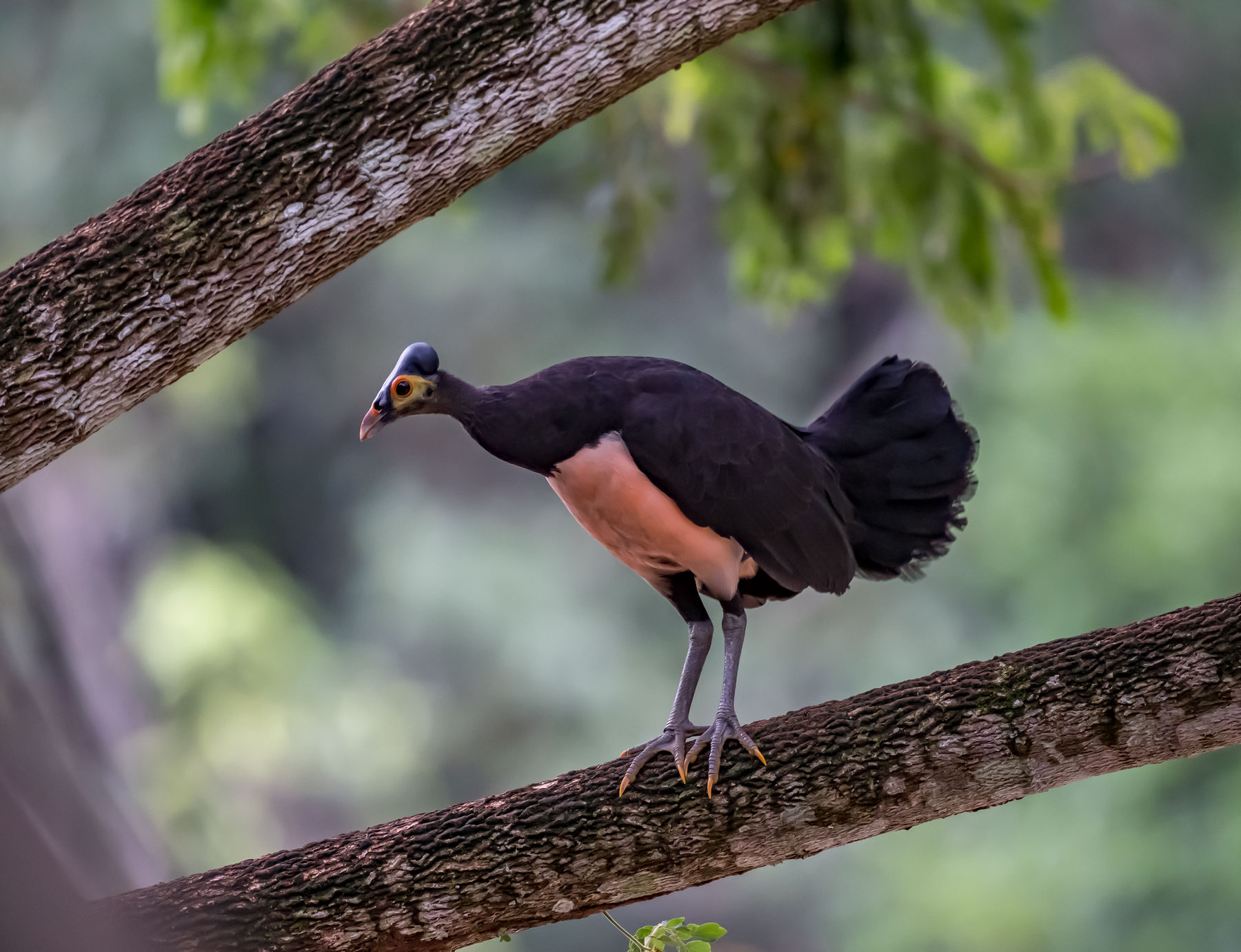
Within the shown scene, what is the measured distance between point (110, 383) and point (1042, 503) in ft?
24.1

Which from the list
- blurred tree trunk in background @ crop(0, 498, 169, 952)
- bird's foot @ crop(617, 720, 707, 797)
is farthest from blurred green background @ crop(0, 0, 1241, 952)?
blurred tree trunk in background @ crop(0, 498, 169, 952)

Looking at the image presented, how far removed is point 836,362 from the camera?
11.6 metres

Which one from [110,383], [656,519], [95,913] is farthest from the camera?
[656,519]

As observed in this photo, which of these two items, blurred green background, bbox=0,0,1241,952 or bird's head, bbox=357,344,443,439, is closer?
bird's head, bbox=357,344,443,439

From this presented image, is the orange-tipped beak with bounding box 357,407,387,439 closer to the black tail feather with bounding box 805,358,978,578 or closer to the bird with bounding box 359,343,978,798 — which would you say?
the bird with bounding box 359,343,978,798

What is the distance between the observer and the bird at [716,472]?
207 centimetres

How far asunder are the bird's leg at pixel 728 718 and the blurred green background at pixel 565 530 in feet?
19.6

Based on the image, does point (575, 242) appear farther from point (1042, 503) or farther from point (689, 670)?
point (689, 670)

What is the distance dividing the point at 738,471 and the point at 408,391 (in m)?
0.58

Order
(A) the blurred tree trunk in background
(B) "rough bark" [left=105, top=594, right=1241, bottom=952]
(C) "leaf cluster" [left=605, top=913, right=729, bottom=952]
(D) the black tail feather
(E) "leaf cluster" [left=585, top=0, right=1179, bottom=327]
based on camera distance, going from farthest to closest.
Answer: (E) "leaf cluster" [left=585, top=0, right=1179, bottom=327] → (D) the black tail feather → (C) "leaf cluster" [left=605, top=913, right=729, bottom=952] → (B) "rough bark" [left=105, top=594, right=1241, bottom=952] → (A) the blurred tree trunk in background

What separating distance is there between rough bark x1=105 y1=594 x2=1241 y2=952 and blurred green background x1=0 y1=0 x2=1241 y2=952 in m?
5.71

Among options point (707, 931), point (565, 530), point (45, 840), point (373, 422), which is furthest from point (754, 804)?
point (565, 530)

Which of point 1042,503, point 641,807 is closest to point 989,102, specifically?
point 641,807

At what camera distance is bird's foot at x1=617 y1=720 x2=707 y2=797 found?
2.11 meters
